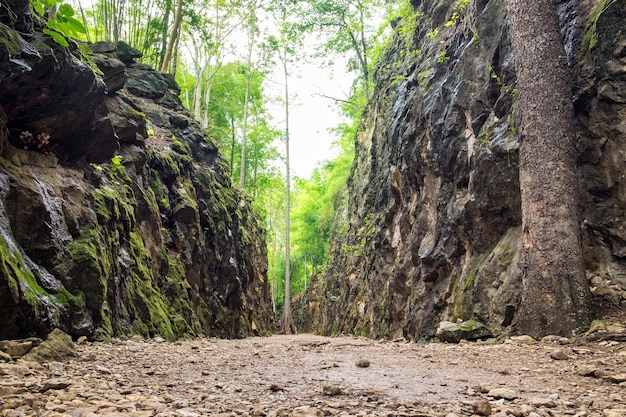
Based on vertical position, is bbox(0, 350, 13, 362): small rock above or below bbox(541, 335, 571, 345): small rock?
above

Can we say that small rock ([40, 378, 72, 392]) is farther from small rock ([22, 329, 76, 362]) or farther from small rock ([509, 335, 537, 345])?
small rock ([509, 335, 537, 345])

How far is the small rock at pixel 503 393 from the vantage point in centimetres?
236

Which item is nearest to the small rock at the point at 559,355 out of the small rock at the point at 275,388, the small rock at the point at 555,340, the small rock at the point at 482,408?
the small rock at the point at 555,340

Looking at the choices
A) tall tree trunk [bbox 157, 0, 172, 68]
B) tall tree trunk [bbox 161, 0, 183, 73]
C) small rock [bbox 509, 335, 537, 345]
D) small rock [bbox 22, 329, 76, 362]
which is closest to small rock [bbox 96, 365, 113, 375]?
small rock [bbox 22, 329, 76, 362]

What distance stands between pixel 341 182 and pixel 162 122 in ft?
58.7

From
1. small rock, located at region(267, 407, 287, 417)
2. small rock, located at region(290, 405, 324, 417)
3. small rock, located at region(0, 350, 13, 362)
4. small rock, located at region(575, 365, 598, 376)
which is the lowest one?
small rock, located at region(267, 407, 287, 417)

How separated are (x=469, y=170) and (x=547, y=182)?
268 cm

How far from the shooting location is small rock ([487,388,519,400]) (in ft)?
7.73

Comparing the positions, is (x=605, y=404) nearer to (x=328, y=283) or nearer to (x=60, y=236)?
(x=60, y=236)

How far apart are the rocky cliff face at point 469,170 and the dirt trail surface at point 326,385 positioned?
1895 millimetres

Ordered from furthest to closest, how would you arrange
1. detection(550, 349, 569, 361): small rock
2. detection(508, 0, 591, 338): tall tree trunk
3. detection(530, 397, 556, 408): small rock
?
detection(508, 0, 591, 338): tall tree trunk → detection(550, 349, 569, 361): small rock → detection(530, 397, 556, 408): small rock

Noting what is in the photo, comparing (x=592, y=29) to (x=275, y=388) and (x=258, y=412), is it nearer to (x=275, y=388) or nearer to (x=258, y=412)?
(x=275, y=388)

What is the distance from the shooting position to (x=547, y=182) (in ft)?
15.8

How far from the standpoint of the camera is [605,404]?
2.18 meters
